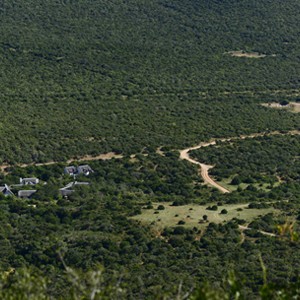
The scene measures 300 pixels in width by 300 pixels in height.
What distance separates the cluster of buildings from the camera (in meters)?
44.9

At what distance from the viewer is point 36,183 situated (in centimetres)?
4731

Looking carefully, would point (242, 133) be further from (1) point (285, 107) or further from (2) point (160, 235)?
(2) point (160, 235)

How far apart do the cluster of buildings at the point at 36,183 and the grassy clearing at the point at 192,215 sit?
501 cm

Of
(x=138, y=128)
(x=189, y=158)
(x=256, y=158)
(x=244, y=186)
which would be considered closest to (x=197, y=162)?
(x=189, y=158)

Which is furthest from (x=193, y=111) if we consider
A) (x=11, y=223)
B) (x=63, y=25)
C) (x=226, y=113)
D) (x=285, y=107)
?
(x=11, y=223)

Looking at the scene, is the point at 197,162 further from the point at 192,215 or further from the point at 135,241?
the point at 135,241

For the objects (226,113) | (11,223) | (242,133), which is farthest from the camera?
(226,113)

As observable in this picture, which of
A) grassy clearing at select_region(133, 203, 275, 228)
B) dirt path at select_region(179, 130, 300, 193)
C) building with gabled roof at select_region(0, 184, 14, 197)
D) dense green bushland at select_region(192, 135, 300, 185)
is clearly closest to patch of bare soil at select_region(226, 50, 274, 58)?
dirt path at select_region(179, 130, 300, 193)

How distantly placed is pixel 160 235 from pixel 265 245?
3.79 m

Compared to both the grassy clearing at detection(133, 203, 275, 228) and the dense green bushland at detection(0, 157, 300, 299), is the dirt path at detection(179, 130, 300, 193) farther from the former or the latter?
the grassy clearing at detection(133, 203, 275, 228)

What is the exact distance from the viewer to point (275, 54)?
79.0m

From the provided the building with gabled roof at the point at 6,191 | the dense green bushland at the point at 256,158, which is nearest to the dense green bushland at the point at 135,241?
the building with gabled roof at the point at 6,191

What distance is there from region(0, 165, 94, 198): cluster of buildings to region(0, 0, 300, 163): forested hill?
2714mm

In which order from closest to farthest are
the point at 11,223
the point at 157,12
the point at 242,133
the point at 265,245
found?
the point at 265,245, the point at 11,223, the point at 242,133, the point at 157,12
